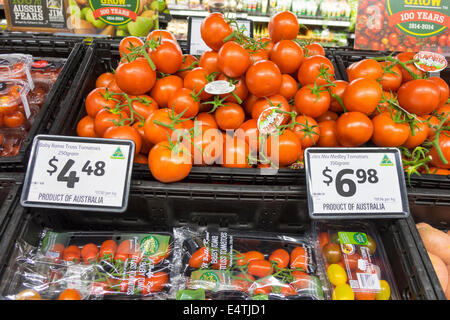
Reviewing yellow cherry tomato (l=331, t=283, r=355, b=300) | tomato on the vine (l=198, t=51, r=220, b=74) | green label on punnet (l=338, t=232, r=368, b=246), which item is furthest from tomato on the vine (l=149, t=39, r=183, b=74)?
yellow cherry tomato (l=331, t=283, r=355, b=300)

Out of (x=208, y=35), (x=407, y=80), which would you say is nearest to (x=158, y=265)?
(x=208, y=35)

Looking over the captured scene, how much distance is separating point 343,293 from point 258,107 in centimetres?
70

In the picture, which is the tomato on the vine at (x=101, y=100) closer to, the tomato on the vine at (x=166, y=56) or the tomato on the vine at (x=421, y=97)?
the tomato on the vine at (x=166, y=56)

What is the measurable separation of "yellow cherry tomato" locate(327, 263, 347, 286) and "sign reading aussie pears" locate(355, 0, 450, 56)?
1.16 metres

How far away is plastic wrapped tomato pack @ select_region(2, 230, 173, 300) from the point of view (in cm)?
103

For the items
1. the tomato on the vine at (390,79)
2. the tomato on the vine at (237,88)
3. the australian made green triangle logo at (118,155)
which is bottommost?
the australian made green triangle logo at (118,155)

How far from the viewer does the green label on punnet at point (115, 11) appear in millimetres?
1765

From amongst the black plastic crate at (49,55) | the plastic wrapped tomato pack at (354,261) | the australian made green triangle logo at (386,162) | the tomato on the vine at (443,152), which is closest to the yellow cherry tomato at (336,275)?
the plastic wrapped tomato pack at (354,261)

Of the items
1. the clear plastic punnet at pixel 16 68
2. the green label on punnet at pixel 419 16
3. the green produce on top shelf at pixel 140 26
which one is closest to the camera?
the clear plastic punnet at pixel 16 68

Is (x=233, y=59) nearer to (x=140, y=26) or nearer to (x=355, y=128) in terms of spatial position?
(x=355, y=128)

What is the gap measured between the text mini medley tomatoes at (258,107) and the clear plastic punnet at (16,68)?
0.44 m

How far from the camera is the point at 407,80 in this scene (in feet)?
4.66
